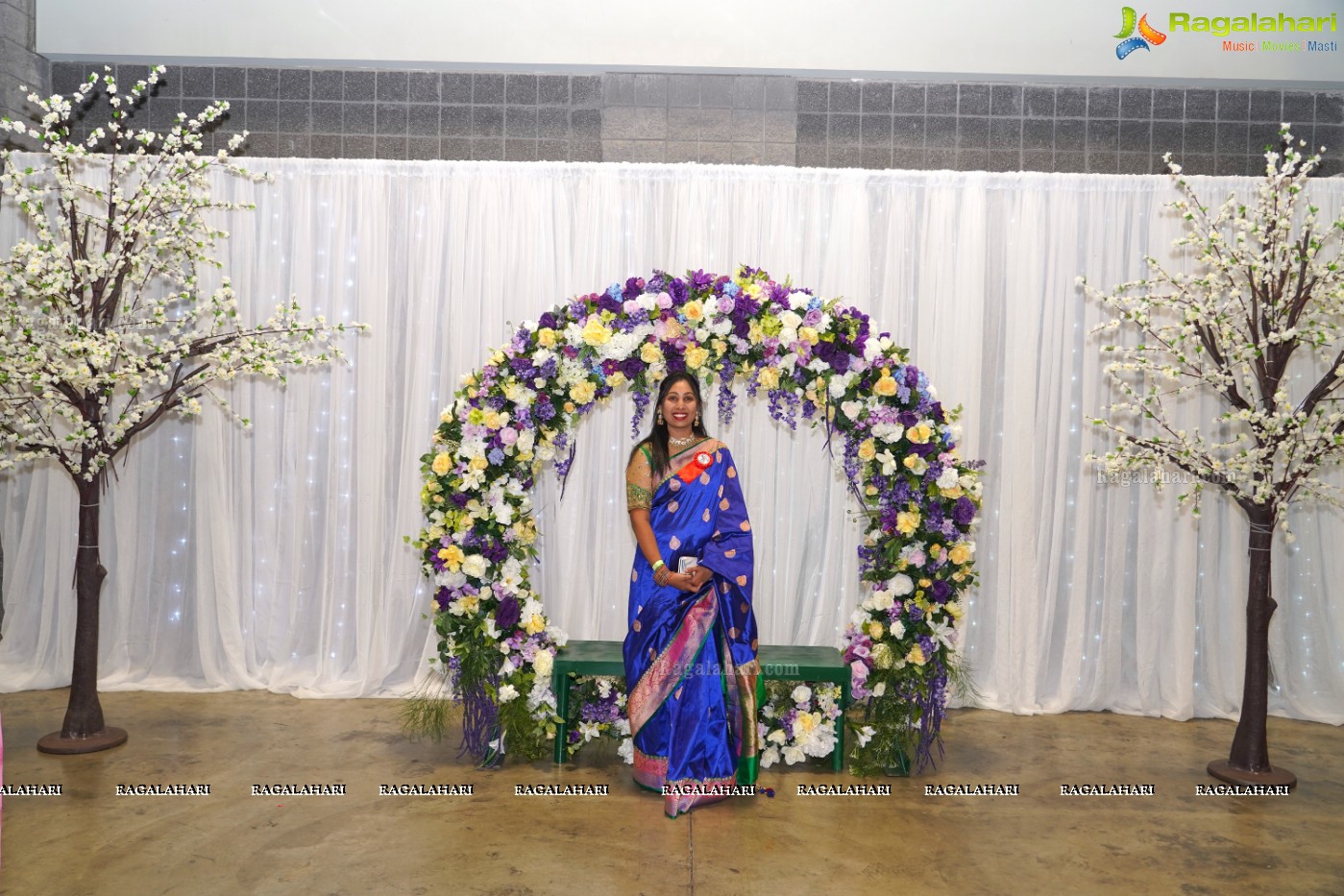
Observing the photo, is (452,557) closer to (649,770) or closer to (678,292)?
(649,770)

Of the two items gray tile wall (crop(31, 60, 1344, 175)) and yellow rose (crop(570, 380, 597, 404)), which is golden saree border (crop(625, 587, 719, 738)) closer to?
yellow rose (crop(570, 380, 597, 404))

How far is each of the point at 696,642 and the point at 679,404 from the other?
40.8 inches

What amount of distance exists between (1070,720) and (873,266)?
111 inches

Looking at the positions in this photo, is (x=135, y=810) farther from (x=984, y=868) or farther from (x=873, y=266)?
(x=873, y=266)

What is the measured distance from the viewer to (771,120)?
6629mm

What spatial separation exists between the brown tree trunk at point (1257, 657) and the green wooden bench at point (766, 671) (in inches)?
73.4

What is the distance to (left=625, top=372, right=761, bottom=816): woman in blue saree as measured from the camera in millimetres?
4711

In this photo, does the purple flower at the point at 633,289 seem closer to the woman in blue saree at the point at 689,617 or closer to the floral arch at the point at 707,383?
the floral arch at the point at 707,383

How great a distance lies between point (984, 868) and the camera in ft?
13.4

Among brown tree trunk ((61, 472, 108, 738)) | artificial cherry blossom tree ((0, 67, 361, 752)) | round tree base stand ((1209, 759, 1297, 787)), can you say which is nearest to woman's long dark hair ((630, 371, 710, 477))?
artificial cherry blossom tree ((0, 67, 361, 752))

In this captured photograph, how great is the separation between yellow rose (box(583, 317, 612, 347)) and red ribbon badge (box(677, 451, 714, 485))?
719 mm

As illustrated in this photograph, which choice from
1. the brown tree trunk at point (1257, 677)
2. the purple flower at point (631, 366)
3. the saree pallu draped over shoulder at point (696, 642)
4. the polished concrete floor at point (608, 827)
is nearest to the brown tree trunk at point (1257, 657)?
the brown tree trunk at point (1257, 677)

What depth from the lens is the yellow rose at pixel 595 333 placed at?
5.10 m

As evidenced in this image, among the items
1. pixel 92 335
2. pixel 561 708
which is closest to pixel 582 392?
pixel 561 708
